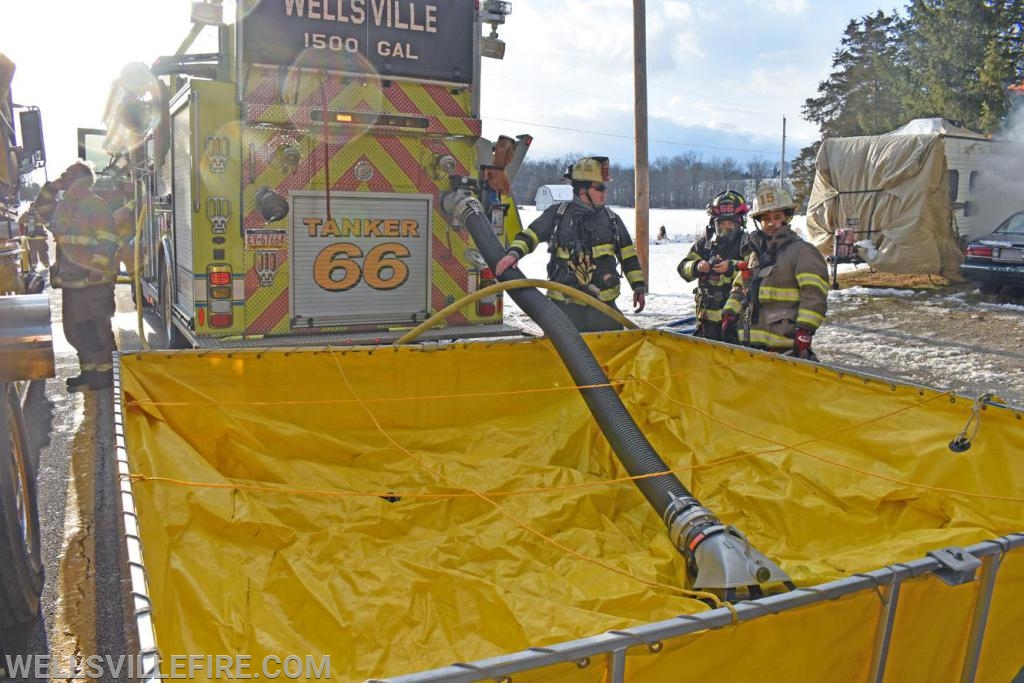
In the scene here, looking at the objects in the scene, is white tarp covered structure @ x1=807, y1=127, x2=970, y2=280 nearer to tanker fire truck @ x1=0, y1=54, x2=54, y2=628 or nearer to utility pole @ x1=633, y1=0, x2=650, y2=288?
utility pole @ x1=633, y1=0, x2=650, y2=288

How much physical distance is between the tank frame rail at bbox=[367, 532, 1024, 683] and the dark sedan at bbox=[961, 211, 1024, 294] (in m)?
12.0

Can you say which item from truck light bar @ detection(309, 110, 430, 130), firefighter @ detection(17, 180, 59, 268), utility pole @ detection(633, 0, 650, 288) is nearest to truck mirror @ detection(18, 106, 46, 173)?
firefighter @ detection(17, 180, 59, 268)

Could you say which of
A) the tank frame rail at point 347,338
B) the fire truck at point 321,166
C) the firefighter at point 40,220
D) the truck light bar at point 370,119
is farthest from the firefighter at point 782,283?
the firefighter at point 40,220

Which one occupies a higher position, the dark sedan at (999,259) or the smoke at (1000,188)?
the smoke at (1000,188)

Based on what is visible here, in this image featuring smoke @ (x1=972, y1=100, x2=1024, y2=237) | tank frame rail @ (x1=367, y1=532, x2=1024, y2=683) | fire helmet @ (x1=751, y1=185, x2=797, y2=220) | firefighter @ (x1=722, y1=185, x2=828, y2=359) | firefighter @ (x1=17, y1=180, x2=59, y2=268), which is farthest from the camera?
smoke @ (x1=972, y1=100, x2=1024, y2=237)

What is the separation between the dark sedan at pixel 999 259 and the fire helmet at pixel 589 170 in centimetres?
931

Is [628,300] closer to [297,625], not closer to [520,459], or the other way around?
[520,459]

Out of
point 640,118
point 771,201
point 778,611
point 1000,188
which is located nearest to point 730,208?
point 771,201

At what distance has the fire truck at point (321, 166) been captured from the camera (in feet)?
18.2

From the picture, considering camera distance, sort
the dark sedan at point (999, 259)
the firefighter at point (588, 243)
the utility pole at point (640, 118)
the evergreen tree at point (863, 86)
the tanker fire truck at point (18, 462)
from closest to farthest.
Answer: the tanker fire truck at point (18, 462)
the firefighter at point (588, 243)
the dark sedan at point (999, 259)
the utility pole at point (640, 118)
the evergreen tree at point (863, 86)

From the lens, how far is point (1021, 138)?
59.3 ft

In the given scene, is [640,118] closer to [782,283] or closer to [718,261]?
[718,261]

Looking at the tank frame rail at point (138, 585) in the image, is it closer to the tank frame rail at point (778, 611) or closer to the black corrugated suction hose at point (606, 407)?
the tank frame rail at point (778, 611)

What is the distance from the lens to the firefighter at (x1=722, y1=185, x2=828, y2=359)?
4617 millimetres
